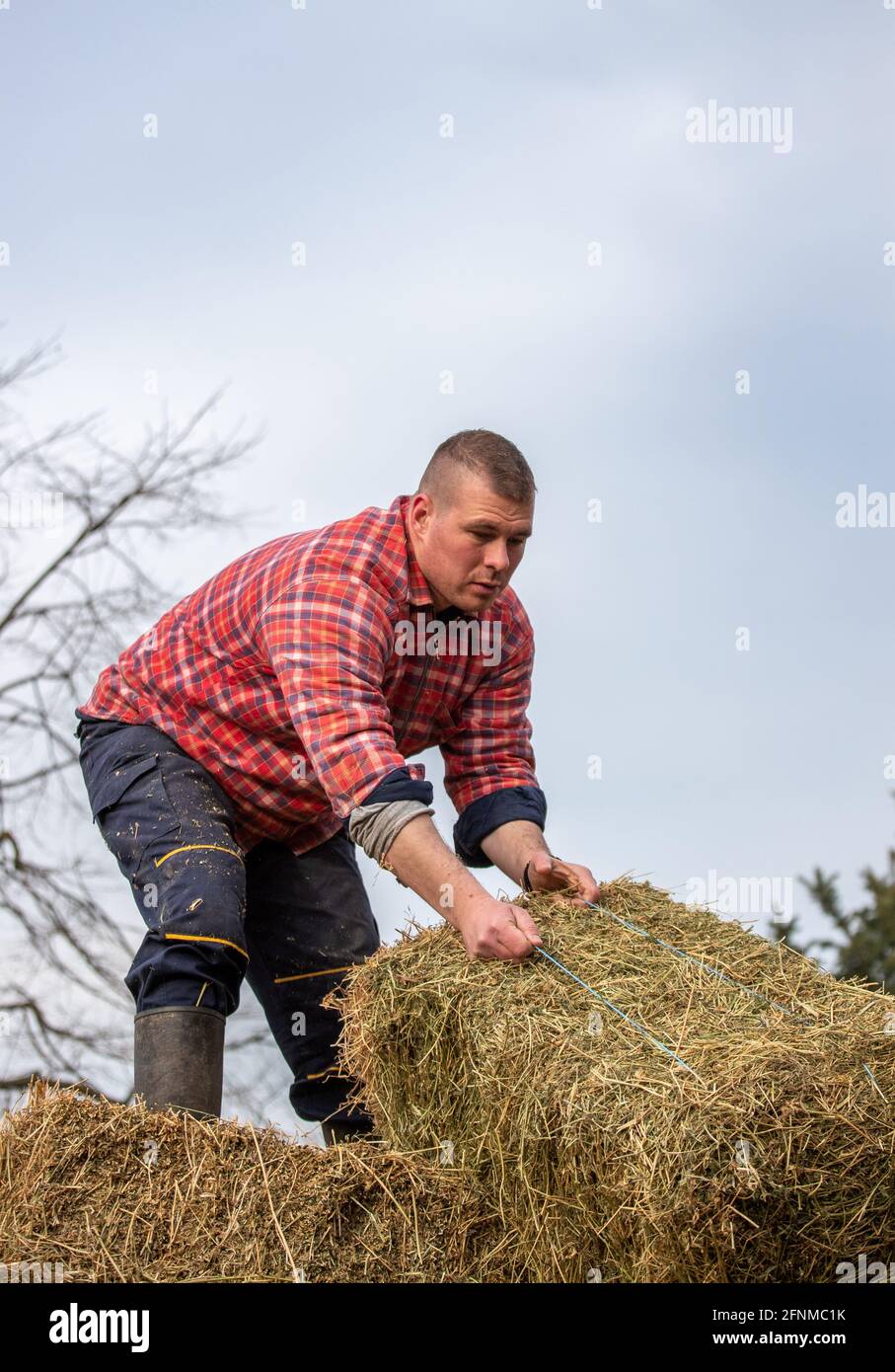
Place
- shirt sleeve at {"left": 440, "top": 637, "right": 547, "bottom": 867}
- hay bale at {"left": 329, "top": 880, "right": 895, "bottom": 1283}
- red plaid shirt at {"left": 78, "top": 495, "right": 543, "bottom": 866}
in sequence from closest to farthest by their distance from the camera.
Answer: hay bale at {"left": 329, "top": 880, "right": 895, "bottom": 1283} → red plaid shirt at {"left": 78, "top": 495, "right": 543, "bottom": 866} → shirt sleeve at {"left": 440, "top": 637, "right": 547, "bottom": 867}

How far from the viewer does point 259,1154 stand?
420 centimetres

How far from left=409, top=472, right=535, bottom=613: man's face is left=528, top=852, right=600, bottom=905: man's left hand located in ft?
3.17

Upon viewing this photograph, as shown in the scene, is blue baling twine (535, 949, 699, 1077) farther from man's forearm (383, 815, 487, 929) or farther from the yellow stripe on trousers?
the yellow stripe on trousers

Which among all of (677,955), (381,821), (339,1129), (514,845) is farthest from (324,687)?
(339,1129)

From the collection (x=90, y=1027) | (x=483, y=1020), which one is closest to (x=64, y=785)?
(x=90, y=1027)

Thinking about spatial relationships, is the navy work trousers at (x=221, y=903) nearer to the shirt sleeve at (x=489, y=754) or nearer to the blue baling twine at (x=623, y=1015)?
the shirt sleeve at (x=489, y=754)

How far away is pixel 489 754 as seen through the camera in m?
5.88

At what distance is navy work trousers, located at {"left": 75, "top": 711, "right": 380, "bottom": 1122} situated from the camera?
15.9ft

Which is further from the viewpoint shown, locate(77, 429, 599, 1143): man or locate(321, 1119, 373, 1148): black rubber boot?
locate(321, 1119, 373, 1148): black rubber boot

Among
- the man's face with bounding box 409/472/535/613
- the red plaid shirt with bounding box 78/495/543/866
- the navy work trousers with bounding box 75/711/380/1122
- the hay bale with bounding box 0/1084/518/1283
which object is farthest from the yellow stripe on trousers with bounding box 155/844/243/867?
the man's face with bounding box 409/472/535/613

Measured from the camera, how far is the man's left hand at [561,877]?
5102mm

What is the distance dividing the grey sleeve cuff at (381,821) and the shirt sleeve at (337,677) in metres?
0.04

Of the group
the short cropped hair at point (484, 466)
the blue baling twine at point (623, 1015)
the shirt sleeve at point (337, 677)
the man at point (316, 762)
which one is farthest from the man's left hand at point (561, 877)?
the short cropped hair at point (484, 466)
